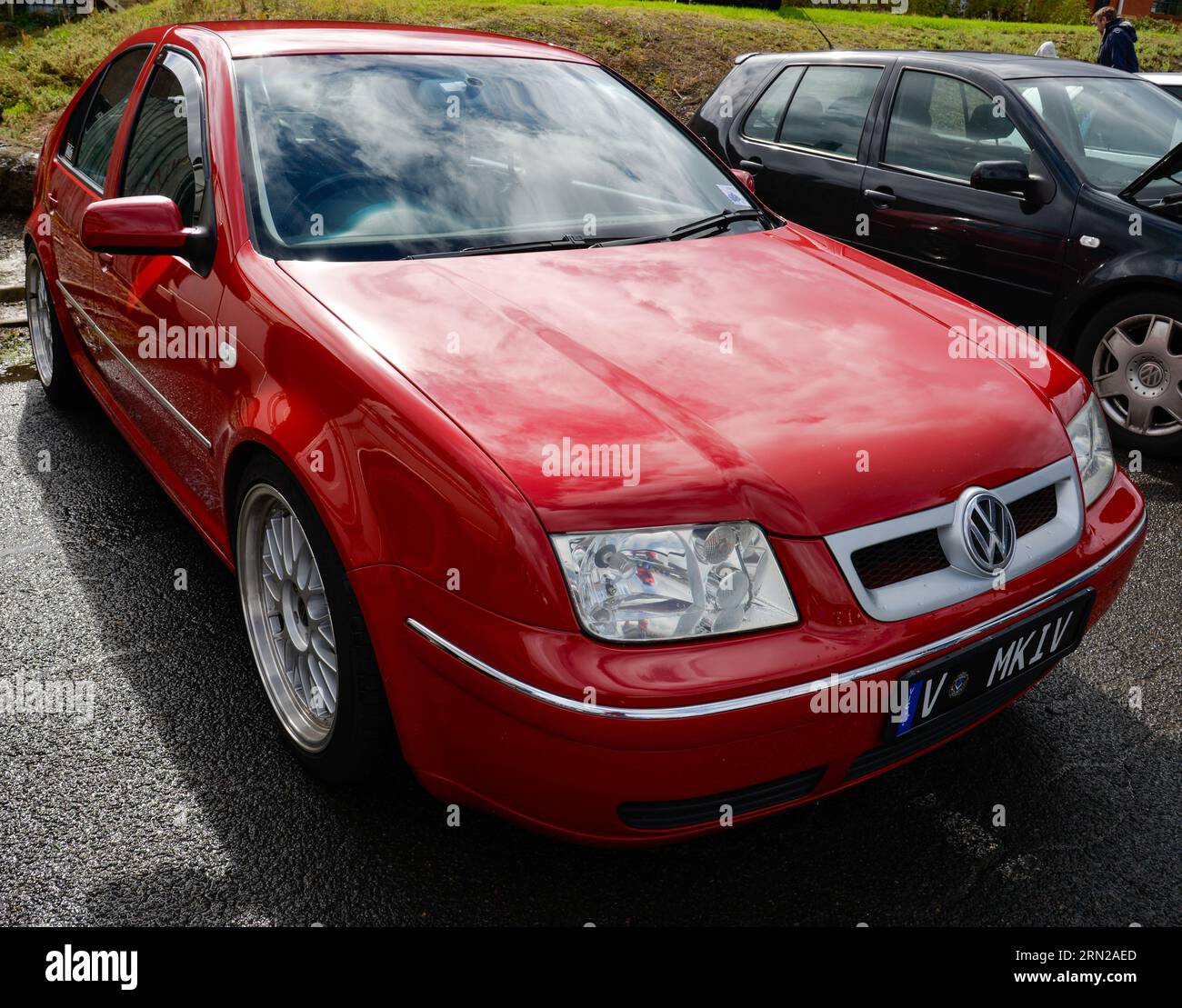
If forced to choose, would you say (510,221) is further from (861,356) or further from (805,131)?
(805,131)

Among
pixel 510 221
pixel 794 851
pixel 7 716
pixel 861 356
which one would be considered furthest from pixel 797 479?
pixel 7 716

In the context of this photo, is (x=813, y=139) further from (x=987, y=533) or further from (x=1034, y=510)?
(x=987, y=533)

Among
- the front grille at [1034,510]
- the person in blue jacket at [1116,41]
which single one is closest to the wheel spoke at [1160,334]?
the front grille at [1034,510]

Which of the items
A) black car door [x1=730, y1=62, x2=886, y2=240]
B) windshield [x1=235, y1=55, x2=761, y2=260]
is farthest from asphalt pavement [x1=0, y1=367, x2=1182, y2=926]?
black car door [x1=730, y1=62, x2=886, y2=240]

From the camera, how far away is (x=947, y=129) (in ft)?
17.1

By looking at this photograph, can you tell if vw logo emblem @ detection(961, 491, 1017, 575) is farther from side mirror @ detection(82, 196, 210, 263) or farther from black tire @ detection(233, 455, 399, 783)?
side mirror @ detection(82, 196, 210, 263)

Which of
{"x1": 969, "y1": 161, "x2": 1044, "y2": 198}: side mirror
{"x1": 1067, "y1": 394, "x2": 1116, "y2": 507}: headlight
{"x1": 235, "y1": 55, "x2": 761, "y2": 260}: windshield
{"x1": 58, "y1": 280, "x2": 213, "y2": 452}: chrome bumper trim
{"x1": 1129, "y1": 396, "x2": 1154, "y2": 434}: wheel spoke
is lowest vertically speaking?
{"x1": 1129, "y1": 396, "x2": 1154, "y2": 434}: wheel spoke

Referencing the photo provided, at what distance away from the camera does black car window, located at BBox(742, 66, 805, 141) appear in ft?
19.4

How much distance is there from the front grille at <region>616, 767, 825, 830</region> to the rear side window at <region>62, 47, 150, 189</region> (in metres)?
2.94

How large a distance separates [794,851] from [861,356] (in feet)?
3.53

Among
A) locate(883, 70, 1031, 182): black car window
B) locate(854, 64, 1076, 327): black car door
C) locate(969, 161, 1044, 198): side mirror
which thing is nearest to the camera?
locate(969, 161, 1044, 198): side mirror

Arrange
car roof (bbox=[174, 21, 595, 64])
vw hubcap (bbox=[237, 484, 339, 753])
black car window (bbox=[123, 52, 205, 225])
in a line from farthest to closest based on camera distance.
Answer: car roof (bbox=[174, 21, 595, 64]), black car window (bbox=[123, 52, 205, 225]), vw hubcap (bbox=[237, 484, 339, 753])

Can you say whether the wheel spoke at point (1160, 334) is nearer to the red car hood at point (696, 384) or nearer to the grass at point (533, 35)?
the red car hood at point (696, 384)
